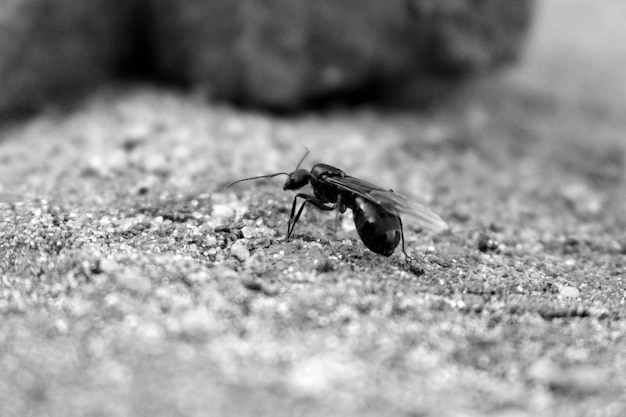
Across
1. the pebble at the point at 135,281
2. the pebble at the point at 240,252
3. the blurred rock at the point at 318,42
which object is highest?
the blurred rock at the point at 318,42

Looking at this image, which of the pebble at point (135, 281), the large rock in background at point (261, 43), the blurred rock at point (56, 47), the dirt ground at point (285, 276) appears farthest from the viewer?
the large rock in background at point (261, 43)

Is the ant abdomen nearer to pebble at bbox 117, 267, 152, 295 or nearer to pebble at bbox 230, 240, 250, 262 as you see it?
pebble at bbox 230, 240, 250, 262

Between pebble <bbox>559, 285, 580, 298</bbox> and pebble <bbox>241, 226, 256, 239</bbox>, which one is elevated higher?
pebble <bbox>559, 285, 580, 298</bbox>

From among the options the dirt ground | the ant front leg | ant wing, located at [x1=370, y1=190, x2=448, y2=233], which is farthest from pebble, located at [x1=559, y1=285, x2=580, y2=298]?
the ant front leg

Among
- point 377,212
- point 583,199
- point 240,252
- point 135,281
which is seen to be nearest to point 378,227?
point 377,212

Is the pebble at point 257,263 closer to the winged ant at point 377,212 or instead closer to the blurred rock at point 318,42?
the winged ant at point 377,212

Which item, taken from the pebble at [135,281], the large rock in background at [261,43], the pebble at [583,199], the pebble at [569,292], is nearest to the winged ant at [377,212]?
the pebble at [569,292]
